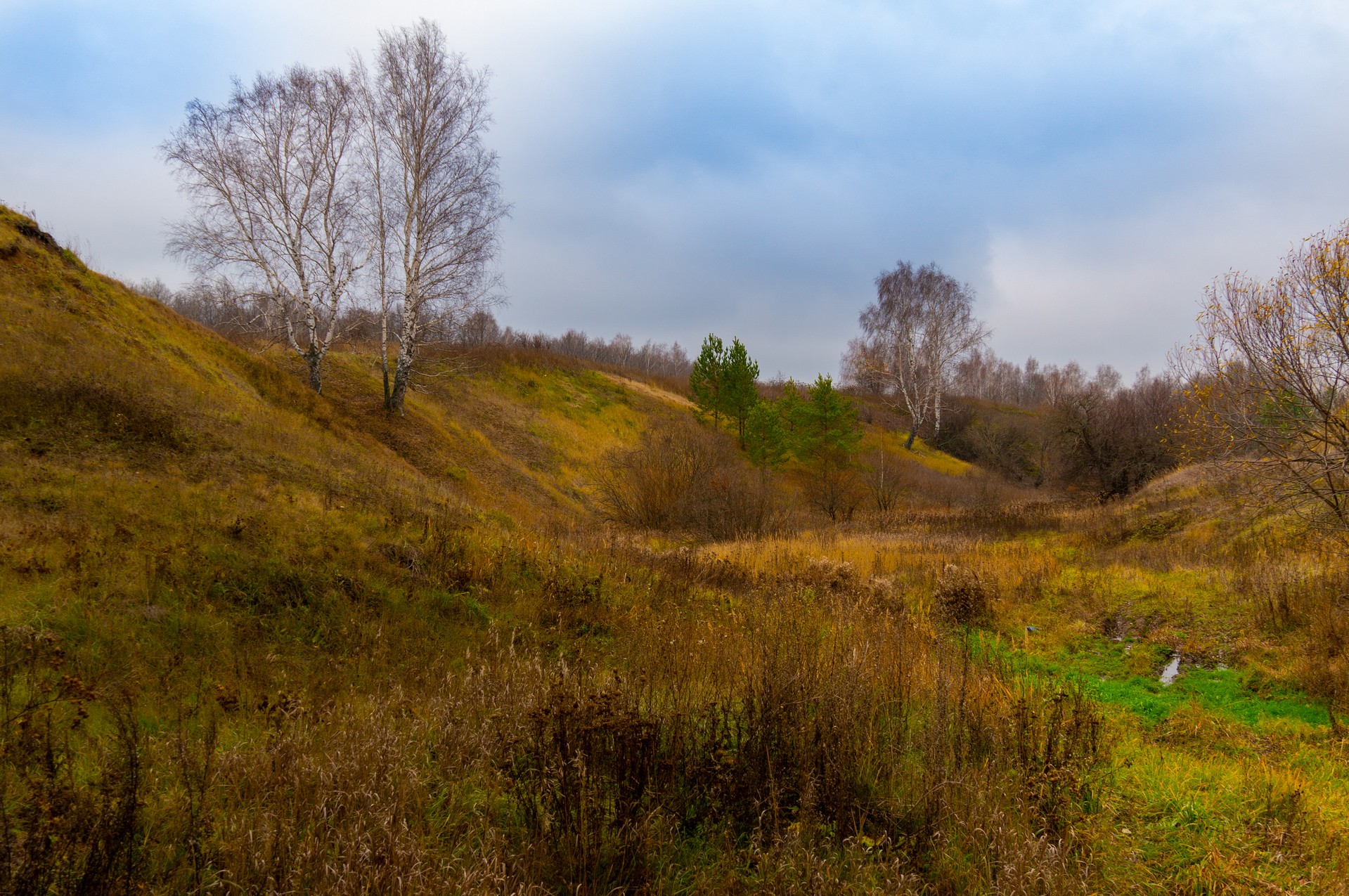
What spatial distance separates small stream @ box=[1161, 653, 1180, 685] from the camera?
7.09m

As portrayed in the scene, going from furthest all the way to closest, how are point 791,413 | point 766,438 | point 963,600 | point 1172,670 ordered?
point 791,413, point 766,438, point 963,600, point 1172,670

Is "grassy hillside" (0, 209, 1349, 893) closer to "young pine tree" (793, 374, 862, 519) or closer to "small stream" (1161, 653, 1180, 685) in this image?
"small stream" (1161, 653, 1180, 685)

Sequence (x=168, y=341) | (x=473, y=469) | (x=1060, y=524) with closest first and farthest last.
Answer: (x=168, y=341), (x=1060, y=524), (x=473, y=469)

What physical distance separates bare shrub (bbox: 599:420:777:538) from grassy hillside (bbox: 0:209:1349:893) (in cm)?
521

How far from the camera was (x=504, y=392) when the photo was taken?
97.0 feet

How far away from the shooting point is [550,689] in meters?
3.68

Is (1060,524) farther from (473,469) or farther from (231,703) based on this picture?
(231,703)

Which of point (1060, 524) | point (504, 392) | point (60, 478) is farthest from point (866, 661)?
point (504, 392)

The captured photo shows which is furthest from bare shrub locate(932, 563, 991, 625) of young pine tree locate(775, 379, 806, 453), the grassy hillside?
young pine tree locate(775, 379, 806, 453)

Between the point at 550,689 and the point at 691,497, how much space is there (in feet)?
46.3

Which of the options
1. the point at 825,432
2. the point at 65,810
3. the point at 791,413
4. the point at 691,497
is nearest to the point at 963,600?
the point at 691,497

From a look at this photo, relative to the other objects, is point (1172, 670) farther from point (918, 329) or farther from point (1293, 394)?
point (918, 329)

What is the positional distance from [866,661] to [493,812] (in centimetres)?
291

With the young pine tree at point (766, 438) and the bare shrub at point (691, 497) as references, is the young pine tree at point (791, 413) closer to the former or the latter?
the young pine tree at point (766, 438)
